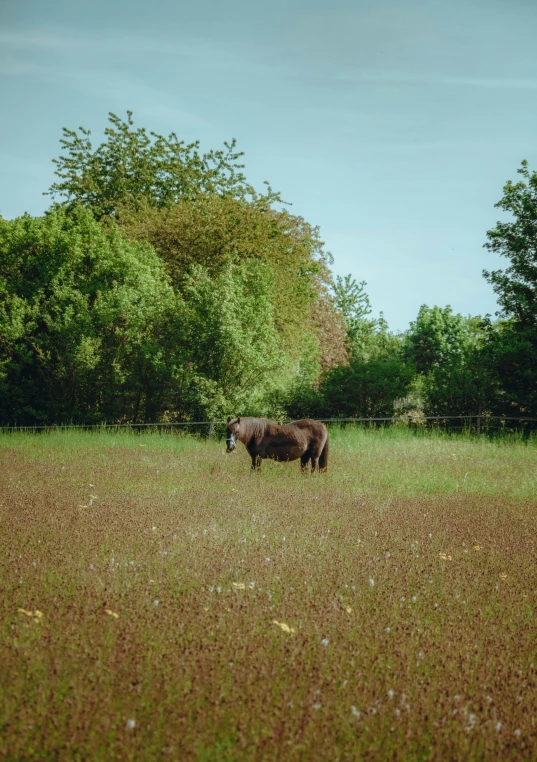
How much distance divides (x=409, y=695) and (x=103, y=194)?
33.3 meters

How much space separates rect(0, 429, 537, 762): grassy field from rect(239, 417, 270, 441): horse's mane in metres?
1.69

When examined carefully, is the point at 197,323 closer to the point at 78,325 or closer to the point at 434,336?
the point at 78,325

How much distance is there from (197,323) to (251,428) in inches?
391

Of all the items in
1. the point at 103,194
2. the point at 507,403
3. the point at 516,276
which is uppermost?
the point at 103,194

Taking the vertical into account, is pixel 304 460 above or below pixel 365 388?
below

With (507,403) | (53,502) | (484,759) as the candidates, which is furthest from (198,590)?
(507,403)

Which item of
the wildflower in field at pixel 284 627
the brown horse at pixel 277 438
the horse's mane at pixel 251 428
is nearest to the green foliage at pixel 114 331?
the brown horse at pixel 277 438

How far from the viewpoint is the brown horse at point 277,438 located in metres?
12.3

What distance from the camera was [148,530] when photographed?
7.87 metres

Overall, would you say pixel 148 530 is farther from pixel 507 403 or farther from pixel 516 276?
pixel 516 276

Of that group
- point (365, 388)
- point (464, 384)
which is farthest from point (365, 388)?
point (464, 384)

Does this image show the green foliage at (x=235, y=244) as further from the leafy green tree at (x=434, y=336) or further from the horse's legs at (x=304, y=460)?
the leafy green tree at (x=434, y=336)

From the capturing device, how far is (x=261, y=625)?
5039 mm

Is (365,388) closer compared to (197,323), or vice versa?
(197,323)
